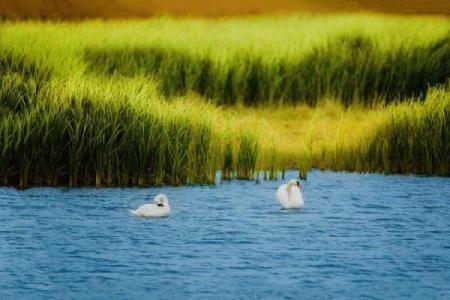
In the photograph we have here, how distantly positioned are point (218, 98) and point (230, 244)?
966 centimetres

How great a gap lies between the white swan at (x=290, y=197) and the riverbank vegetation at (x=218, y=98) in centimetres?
194

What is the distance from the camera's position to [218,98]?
20.0 meters

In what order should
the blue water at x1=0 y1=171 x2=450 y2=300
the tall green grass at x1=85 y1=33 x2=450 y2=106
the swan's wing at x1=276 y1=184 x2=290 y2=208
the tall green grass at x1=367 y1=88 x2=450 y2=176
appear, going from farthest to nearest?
the tall green grass at x1=85 y1=33 x2=450 y2=106
the tall green grass at x1=367 y1=88 x2=450 y2=176
the swan's wing at x1=276 y1=184 x2=290 y2=208
the blue water at x1=0 y1=171 x2=450 y2=300

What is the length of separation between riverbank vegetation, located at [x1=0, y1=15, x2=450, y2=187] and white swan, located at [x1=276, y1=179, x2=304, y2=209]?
194 cm

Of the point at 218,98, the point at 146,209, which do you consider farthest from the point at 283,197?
the point at 218,98

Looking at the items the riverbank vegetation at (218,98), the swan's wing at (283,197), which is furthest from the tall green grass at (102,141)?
the swan's wing at (283,197)

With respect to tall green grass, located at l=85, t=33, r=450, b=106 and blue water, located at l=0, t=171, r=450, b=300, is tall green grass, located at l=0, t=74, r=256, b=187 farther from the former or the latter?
tall green grass, located at l=85, t=33, r=450, b=106

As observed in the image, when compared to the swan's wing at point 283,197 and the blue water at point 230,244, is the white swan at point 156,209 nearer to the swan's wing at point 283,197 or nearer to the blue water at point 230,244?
the blue water at point 230,244

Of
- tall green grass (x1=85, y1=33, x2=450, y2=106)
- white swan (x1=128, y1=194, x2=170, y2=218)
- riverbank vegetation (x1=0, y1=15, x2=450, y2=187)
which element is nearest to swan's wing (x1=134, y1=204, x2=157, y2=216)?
white swan (x1=128, y1=194, x2=170, y2=218)

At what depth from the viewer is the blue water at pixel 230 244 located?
891 cm

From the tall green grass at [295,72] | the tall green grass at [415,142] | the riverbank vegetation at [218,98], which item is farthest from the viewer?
the tall green grass at [295,72]

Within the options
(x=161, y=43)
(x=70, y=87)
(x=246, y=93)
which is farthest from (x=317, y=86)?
(x=70, y=87)

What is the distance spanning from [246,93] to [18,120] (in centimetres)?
830

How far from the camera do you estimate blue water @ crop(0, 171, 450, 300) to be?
8914mm
